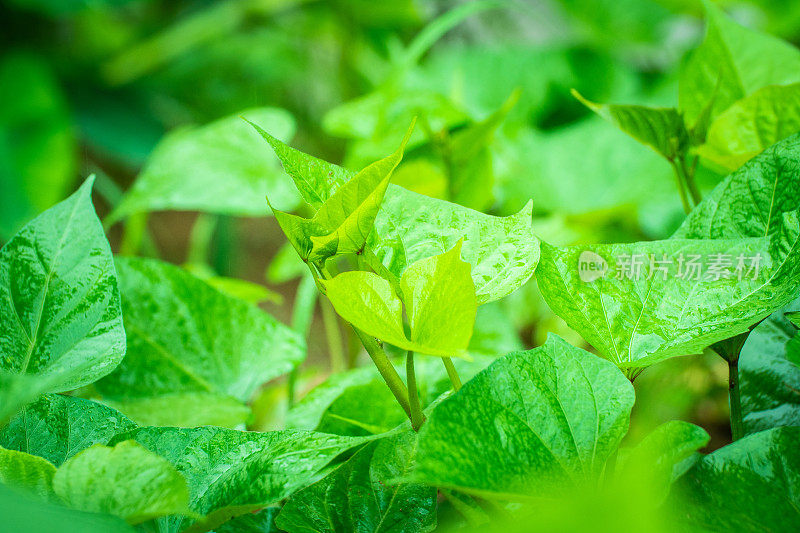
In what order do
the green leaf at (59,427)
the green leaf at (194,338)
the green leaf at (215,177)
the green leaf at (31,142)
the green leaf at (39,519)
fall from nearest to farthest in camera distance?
1. the green leaf at (39,519)
2. the green leaf at (59,427)
3. the green leaf at (194,338)
4. the green leaf at (215,177)
5. the green leaf at (31,142)

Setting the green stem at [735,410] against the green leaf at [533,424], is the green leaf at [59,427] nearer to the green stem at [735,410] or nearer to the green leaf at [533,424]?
the green leaf at [533,424]

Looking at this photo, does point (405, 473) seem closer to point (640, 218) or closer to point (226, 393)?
point (226, 393)

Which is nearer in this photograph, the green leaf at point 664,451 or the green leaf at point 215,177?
the green leaf at point 664,451

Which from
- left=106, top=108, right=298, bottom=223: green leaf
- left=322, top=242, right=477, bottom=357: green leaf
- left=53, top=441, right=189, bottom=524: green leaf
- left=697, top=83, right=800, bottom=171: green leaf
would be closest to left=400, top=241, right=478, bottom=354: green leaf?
left=322, top=242, right=477, bottom=357: green leaf

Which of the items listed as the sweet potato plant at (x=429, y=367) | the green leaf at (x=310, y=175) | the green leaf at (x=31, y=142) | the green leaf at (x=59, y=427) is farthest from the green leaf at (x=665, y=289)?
the green leaf at (x=31, y=142)

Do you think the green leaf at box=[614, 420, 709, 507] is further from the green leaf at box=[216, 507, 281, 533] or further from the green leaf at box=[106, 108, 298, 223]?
the green leaf at box=[106, 108, 298, 223]

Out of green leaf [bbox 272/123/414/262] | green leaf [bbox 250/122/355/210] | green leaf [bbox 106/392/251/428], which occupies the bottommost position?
green leaf [bbox 106/392/251/428]
